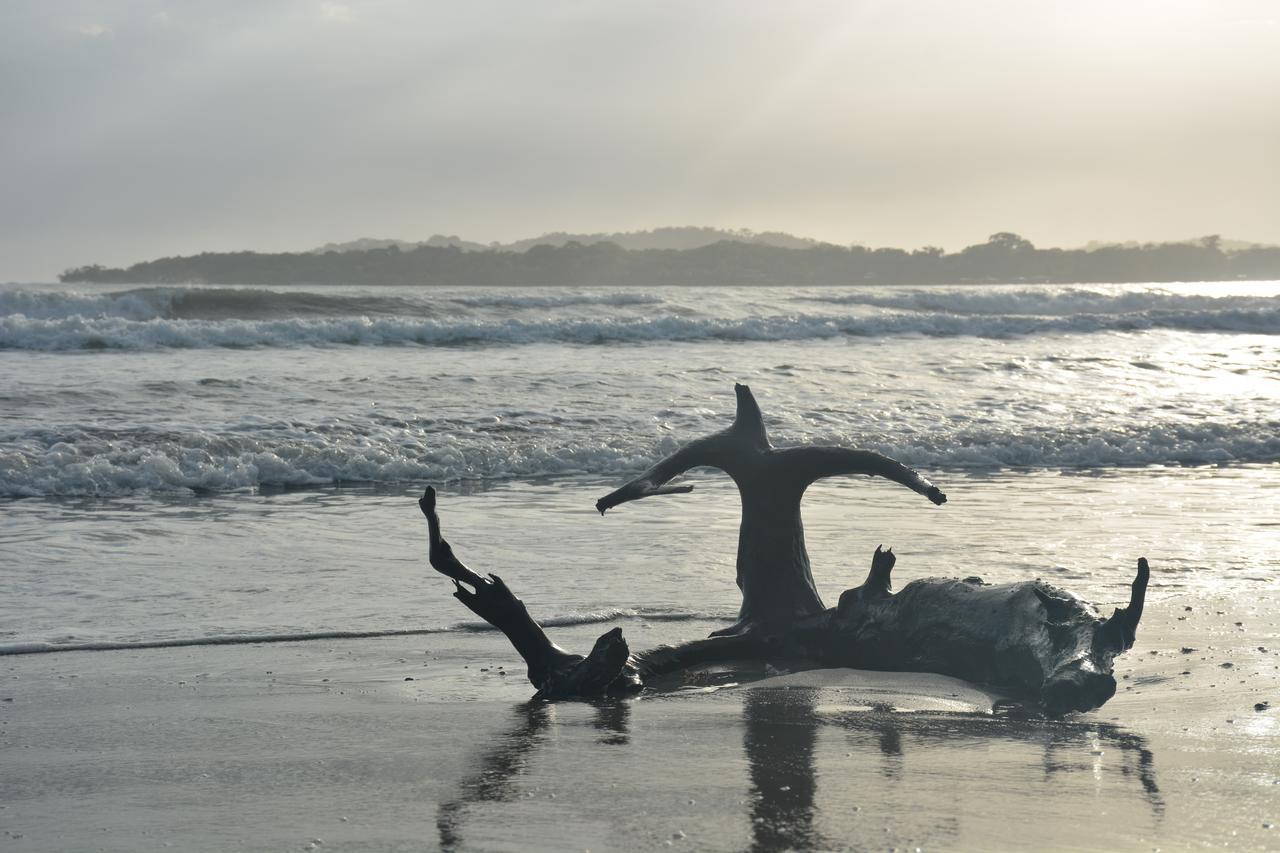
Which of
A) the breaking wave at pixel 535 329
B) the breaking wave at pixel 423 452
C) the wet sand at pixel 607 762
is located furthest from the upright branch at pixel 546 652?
the breaking wave at pixel 535 329

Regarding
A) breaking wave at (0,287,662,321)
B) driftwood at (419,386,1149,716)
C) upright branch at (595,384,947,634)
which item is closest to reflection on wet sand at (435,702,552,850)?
driftwood at (419,386,1149,716)

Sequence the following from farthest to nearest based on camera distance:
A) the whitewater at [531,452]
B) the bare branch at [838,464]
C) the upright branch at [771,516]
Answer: the whitewater at [531,452]
the upright branch at [771,516]
the bare branch at [838,464]

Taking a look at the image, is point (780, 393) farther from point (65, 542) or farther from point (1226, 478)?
point (65, 542)

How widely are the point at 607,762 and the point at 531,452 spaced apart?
947cm

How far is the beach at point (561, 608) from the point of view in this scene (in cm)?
351

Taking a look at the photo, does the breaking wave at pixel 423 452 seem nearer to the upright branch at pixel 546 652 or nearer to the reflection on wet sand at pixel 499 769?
the upright branch at pixel 546 652

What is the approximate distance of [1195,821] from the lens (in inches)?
132

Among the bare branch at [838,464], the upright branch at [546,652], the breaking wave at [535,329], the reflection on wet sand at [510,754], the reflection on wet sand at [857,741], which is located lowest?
the reflection on wet sand at [510,754]

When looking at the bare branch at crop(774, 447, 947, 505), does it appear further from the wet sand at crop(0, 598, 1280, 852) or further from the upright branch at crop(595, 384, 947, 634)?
the wet sand at crop(0, 598, 1280, 852)

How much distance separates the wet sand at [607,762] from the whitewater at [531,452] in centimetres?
121

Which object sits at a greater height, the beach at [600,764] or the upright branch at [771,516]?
the upright branch at [771,516]

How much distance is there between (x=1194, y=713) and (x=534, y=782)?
230cm

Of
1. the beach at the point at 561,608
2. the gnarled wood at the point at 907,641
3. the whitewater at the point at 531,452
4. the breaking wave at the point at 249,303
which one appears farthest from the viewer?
the breaking wave at the point at 249,303

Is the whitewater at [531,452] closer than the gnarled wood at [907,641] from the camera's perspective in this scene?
No
